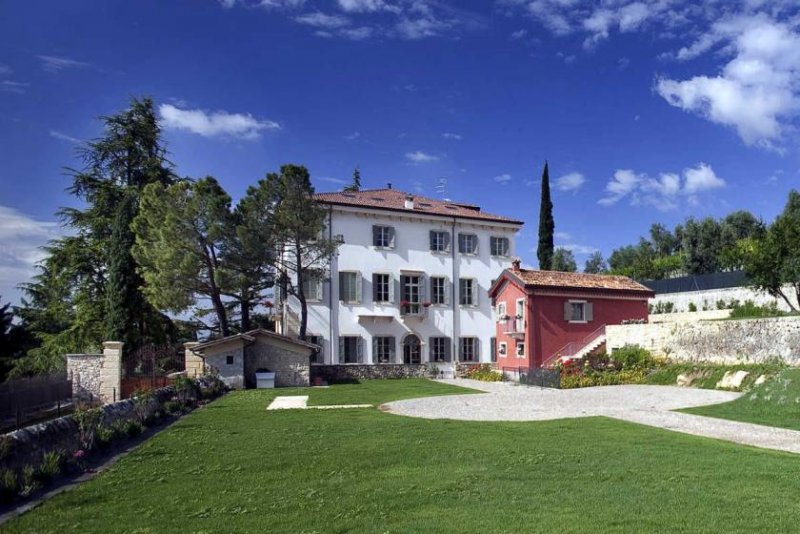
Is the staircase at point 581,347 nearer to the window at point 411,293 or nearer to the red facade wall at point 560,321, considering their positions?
the red facade wall at point 560,321

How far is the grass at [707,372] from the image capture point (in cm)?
2069

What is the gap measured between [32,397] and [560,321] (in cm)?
2431

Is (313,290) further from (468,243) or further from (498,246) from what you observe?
(498,246)

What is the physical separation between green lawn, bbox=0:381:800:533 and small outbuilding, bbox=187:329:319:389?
14024mm

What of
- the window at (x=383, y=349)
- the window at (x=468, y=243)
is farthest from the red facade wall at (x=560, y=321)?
the window at (x=383, y=349)

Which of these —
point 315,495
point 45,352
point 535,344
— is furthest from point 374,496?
point 45,352

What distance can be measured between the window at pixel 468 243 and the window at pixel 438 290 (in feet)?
8.40

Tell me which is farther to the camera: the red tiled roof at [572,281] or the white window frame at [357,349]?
the white window frame at [357,349]

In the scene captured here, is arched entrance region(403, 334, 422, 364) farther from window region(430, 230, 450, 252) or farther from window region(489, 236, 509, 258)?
window region(489, 236, 509, 258)

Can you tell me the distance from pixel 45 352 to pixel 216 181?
13.1 metres

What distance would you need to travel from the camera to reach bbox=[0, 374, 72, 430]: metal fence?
17109 mm

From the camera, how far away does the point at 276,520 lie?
6.38 meters

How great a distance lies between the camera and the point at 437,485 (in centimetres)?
784

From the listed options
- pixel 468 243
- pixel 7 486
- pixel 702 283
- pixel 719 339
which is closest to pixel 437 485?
pixel 7 486
